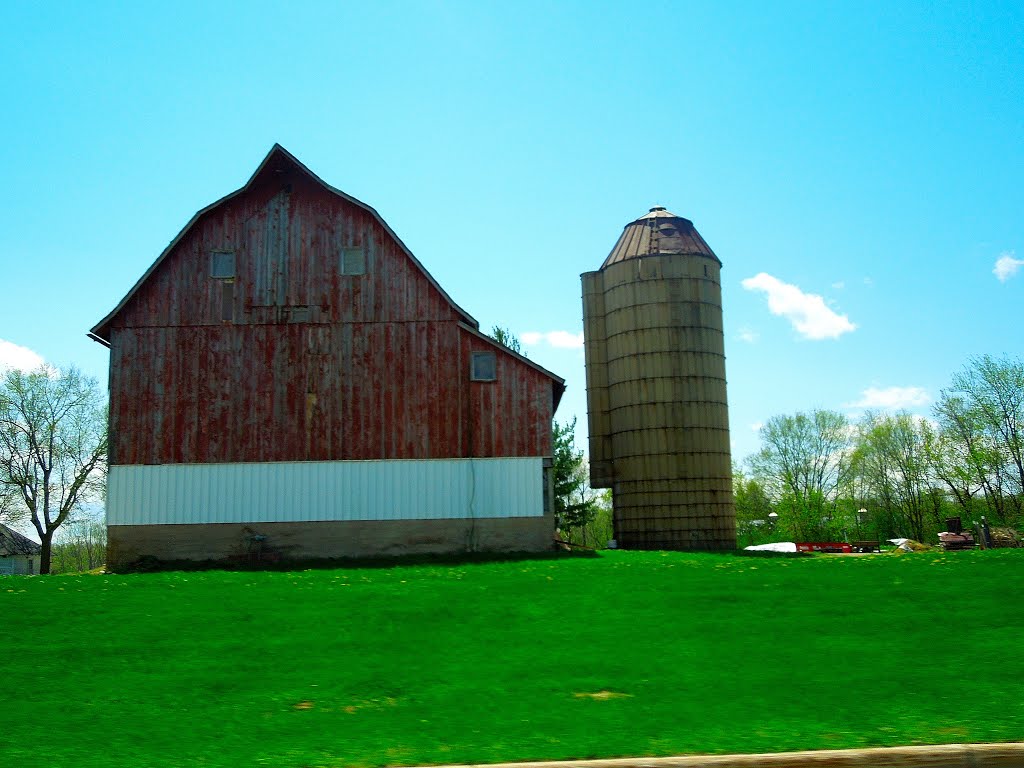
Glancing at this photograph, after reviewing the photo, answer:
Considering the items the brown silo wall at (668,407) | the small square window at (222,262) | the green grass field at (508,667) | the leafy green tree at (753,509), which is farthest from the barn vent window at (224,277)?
the leafy green tree at (753,509)

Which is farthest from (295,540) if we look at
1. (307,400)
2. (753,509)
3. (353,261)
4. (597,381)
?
(753,509)

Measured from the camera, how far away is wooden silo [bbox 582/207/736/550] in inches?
1240

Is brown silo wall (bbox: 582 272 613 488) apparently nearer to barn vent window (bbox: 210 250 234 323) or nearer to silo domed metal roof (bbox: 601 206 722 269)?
silo domed metal roof (bbox: 601 206 722 269)

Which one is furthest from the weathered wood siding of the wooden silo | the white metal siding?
the wooden silo

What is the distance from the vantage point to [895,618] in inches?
559

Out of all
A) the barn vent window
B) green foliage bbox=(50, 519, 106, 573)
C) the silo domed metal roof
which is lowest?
green foliage bbox=(50, 519, 106, 573)

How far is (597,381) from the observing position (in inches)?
1348

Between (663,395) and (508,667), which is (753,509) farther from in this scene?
(508,667)

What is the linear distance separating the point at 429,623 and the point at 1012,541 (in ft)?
117

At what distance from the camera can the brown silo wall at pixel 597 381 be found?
109 ft

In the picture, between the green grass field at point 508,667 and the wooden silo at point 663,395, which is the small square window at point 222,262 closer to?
the green grass field at point 508,667

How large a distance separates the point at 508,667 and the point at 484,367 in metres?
15.4

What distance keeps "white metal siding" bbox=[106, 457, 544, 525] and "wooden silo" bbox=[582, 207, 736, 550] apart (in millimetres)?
7636

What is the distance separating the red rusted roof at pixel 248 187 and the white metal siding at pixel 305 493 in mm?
4128
